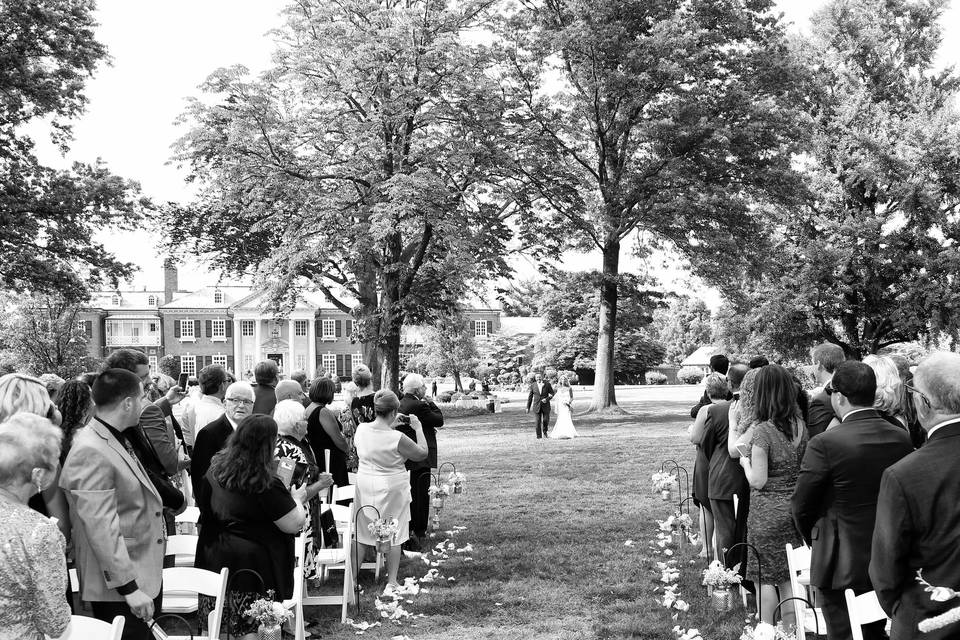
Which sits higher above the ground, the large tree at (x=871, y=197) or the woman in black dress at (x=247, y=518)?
the large tree at (x=871, y=197)

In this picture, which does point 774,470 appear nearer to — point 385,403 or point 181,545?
point 385,403

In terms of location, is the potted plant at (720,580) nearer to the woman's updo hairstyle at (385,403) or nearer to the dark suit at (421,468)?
the woman's updo hairstyle at (385,403)

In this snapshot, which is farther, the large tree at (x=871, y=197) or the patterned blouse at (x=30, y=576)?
the large tree at (x=871, y=197)

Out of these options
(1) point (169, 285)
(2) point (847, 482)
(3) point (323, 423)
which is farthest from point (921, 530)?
(1) point (169, 285)

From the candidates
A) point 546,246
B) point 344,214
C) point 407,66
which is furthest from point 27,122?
point 546,246

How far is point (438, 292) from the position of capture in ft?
88.4

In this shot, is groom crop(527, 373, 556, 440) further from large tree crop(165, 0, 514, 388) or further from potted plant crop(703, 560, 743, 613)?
potted plant crop(703, 560, 743, 613)

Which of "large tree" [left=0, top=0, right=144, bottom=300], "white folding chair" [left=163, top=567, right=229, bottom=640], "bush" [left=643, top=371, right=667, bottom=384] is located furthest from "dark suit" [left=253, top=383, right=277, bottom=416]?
"bush" [left=643, top=371, right=667, bottom=384]

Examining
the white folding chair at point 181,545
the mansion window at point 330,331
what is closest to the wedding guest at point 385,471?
the white folding chair at point 181,545

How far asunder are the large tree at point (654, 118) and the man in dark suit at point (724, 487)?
761 inches

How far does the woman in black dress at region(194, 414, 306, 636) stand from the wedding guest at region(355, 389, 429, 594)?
218 cm

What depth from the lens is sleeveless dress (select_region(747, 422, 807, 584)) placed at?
499 centimetres

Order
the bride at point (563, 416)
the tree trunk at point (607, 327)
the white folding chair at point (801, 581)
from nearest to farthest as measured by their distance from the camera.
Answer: the white folding chair at point (801, 581) < the bride at point (563, 416) < the tree trunk at point (607, 327)

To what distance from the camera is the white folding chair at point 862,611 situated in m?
3.55
